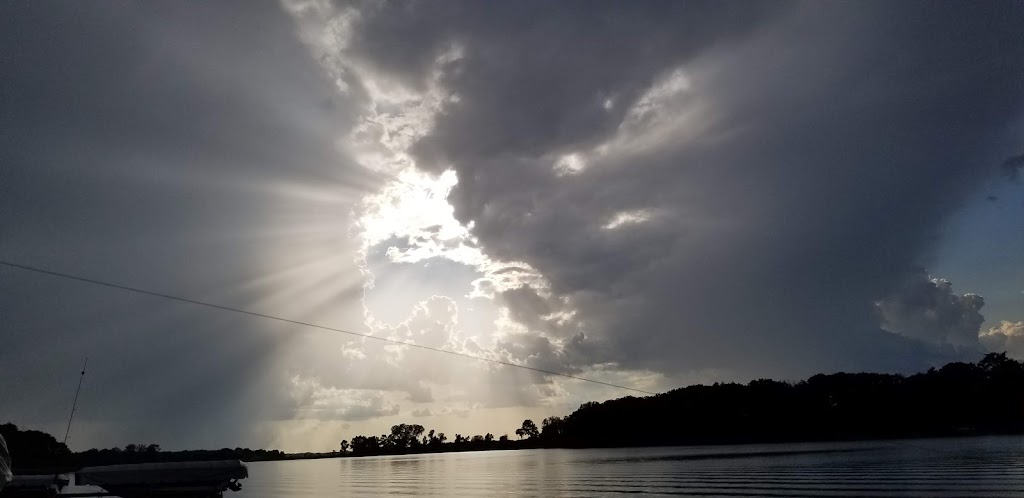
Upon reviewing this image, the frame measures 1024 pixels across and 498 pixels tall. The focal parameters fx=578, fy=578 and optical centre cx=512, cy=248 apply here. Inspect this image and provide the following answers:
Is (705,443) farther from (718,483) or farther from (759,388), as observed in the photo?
(718,483)

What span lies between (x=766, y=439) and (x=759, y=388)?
24804 mm

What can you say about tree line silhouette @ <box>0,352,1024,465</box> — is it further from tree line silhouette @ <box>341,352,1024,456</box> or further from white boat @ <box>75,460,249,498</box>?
white boat @ <box>75,460,249,498</box>

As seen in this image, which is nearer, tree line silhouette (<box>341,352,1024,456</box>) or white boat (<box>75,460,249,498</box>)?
white boat (<box>75,460,249,498</box>)

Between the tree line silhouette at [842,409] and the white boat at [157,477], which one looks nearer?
Answer: the white boat at [157,477]

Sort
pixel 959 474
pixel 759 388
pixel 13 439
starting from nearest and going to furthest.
Result: 1. pixel 959 474
2. pixel 13 439
3. pixel 759 388

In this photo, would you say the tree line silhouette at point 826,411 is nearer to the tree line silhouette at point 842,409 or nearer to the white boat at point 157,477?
A: the tree line silhouette at point 842,409

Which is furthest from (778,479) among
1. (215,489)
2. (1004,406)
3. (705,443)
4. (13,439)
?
(13,439)

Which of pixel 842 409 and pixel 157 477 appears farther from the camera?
pixel 842 409

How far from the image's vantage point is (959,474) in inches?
1410

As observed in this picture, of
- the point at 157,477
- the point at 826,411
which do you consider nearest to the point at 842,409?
the point at 826,411

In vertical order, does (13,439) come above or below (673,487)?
above

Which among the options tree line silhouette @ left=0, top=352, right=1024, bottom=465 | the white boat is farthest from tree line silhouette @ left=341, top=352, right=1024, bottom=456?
the white boat

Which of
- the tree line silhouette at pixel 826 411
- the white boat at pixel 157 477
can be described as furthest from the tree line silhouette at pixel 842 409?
the white boat at pixel 157 477

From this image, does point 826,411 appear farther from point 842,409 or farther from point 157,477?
point 157,477
